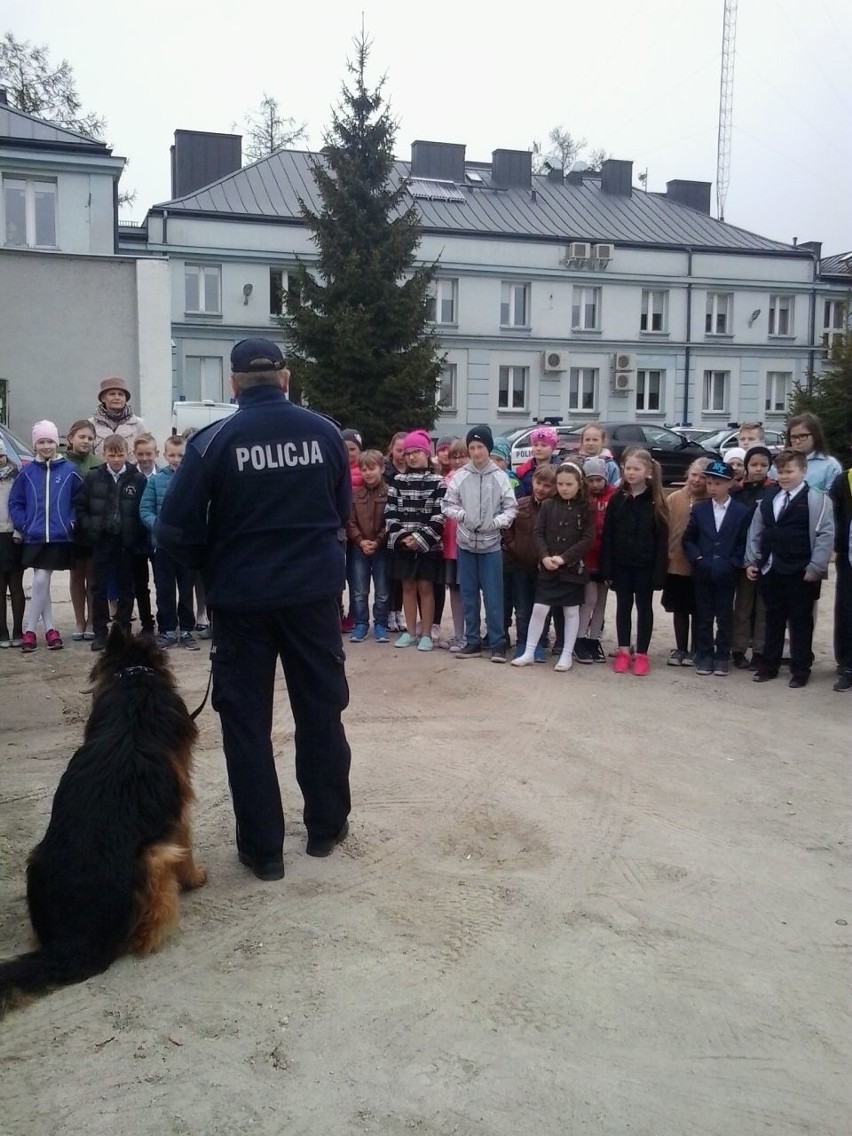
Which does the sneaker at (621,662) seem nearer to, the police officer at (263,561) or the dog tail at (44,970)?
the police officer at (263,561)

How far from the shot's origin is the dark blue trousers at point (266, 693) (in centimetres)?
433

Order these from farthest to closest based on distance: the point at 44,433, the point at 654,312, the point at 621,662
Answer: the point at 654,312 → the point at 44,433 → the point at 621,662

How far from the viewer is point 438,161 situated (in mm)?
41656

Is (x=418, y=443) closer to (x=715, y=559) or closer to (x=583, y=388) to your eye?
(x=715, y=559)

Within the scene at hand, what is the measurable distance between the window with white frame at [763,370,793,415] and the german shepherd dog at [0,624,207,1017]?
42.2 meters

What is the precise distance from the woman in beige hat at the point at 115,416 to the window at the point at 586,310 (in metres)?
32.9

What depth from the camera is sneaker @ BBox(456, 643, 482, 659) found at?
8.92 metres

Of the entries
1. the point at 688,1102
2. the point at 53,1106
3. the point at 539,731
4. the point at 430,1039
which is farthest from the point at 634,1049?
the point at 539,731

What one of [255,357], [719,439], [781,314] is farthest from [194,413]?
[781,314]

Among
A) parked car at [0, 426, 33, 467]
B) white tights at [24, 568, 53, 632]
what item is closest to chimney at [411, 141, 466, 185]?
parked car at [0, 426, 33, 467]

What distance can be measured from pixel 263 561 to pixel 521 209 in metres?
39.7

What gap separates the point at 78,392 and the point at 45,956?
66.1 feet

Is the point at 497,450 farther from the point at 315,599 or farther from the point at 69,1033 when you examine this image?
the point at 69,1033

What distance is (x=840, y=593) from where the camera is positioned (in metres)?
8.15
